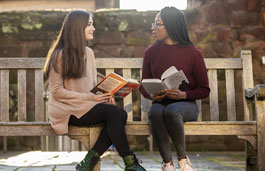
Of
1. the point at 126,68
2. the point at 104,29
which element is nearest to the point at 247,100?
the point at 126,68

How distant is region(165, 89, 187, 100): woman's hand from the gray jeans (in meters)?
0.08

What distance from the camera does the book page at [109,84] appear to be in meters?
2.68

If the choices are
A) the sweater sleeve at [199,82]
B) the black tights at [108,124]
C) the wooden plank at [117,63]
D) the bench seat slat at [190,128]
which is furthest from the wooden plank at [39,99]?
the sweater sleeve at [199,82]

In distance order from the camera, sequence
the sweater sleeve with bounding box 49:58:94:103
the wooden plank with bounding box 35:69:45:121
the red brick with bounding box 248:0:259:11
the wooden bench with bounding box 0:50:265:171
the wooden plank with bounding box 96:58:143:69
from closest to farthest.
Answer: the sweater sleeve with bounding box 49:58:94:103, the wooden bench with bounding box 0:50:265:171, the wooden plank with bounding box 35:69:45:121, the wooden plank with bounding box 96:58:143:69, the red brick with bounding box 248:0:259:11

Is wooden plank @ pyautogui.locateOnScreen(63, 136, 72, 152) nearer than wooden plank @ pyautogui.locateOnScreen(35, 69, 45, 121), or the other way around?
wooden plank @ pyautogui.locateOnScreen(35, 69, 45, 121)

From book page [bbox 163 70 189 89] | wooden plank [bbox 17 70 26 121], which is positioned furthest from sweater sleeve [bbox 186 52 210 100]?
wooden plank [bbox 17 70 26 121]

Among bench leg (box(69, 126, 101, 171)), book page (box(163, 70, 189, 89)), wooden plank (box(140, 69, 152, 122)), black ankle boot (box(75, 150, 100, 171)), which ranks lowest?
black ankle boot (box(75, 150, 100, 171))

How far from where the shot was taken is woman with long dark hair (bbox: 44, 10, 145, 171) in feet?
8.91

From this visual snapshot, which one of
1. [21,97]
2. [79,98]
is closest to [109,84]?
[79,98]

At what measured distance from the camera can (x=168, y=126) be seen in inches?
107

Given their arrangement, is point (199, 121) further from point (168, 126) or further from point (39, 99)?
point (39, 99)

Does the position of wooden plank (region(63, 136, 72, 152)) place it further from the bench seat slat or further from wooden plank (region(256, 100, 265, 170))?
wooden plank (region(256, 100, 265, 170))

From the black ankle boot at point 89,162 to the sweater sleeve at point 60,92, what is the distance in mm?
394

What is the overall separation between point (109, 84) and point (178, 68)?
0.63 m
